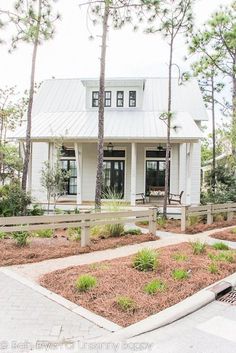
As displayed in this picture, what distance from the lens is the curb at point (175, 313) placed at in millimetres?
4230

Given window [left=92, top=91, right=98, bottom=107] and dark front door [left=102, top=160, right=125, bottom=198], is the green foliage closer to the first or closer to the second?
dark front door [left=102, top=160, right=125, bottom=198]

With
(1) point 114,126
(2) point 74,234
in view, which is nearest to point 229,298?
(2) point 74,234

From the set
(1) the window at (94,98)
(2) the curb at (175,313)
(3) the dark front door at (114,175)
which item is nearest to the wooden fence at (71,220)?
(2) the curb at (175,313)

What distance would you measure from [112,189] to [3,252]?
12.0 m

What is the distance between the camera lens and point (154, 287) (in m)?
5.58

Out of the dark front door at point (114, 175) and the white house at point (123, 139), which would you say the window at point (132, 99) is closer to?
the white house at point (123, 139)

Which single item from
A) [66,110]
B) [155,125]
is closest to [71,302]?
[155,125]

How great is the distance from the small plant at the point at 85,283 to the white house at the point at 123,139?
1083cm

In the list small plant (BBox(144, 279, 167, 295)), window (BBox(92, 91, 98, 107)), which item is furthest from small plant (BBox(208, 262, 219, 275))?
window (BBox(92, 91, 98, 107))

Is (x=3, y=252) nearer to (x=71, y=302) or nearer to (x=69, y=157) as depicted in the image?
(x=71, y=302)

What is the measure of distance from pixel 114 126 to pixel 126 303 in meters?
14.0

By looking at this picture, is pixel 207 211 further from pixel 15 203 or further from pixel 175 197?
pixel 15 203

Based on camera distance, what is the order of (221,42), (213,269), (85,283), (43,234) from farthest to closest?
1. (221,42)
2. (43,234)
3. (213,269)
4. (85,283)

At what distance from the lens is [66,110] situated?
21.8m
